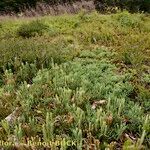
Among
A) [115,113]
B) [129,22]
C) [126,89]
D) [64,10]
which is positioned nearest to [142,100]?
[126,89]

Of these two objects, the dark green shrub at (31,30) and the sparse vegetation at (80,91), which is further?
the dark green shrub at (31,30)

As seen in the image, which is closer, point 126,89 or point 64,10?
point 126,89

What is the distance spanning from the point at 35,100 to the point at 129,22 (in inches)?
258

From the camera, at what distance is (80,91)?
5387 millimetres

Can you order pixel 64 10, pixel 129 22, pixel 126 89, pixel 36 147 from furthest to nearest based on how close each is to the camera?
pixel 64 10
pixel 129 22
pixel 126 89
pixel 36 147

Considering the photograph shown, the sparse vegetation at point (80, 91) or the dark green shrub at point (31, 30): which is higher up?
the sparse vegetation at point (80, 91)

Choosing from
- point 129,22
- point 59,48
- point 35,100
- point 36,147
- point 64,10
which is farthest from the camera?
point 64,10

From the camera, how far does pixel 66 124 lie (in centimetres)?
479

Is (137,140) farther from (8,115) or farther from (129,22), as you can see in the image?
(129,22)

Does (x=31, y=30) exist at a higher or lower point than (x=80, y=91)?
lower

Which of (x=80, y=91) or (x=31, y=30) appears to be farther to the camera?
(x=31, y=30)

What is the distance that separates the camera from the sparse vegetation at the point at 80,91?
465cm

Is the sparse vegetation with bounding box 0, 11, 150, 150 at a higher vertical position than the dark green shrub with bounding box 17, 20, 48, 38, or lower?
higher

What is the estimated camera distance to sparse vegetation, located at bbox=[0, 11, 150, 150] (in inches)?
183
